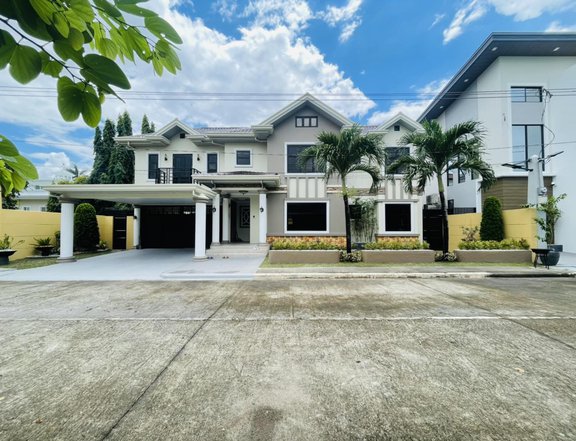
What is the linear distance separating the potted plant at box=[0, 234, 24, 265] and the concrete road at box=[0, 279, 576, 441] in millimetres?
7875

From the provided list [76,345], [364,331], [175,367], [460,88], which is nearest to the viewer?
[175,367]

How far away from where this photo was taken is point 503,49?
53.5 feet

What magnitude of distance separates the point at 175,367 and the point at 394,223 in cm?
1527

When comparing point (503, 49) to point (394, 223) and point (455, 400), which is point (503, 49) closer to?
point (394, 223)

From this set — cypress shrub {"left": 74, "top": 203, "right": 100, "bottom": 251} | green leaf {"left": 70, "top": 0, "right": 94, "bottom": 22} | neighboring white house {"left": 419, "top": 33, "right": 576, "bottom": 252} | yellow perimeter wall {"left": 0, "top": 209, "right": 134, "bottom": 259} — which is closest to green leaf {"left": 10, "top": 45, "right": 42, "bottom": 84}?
green leaf {"left": 70, "top": 0, "right": 94, "bottom": 22}

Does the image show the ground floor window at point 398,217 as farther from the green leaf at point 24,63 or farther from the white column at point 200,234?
the green leaf at point 24,63

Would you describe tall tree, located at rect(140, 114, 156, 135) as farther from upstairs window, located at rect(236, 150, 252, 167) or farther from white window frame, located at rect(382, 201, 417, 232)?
white window frame, located at rect(382, 201, 417, 232)

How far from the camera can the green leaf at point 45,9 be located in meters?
0.77

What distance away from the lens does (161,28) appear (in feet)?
3.40

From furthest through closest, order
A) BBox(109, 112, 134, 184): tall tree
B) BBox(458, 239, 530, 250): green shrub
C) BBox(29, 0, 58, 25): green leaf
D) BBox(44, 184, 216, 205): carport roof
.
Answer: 1. BBox(109, 112, 134, 184): tall tree
2. BBox(44, 184, 216, 205): carport roof
3. BBox(458, 239, 530, 250): green shrub
4. BBox(29, 0, 58, 25): green leaf

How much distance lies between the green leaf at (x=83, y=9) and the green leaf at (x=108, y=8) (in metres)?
0.04

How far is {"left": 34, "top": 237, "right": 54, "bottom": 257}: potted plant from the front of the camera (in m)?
13.8

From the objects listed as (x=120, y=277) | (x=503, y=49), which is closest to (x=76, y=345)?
(x=120, y=277)

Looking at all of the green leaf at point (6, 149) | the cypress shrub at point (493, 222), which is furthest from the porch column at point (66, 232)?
the cypress shrub at point (493, 222)
